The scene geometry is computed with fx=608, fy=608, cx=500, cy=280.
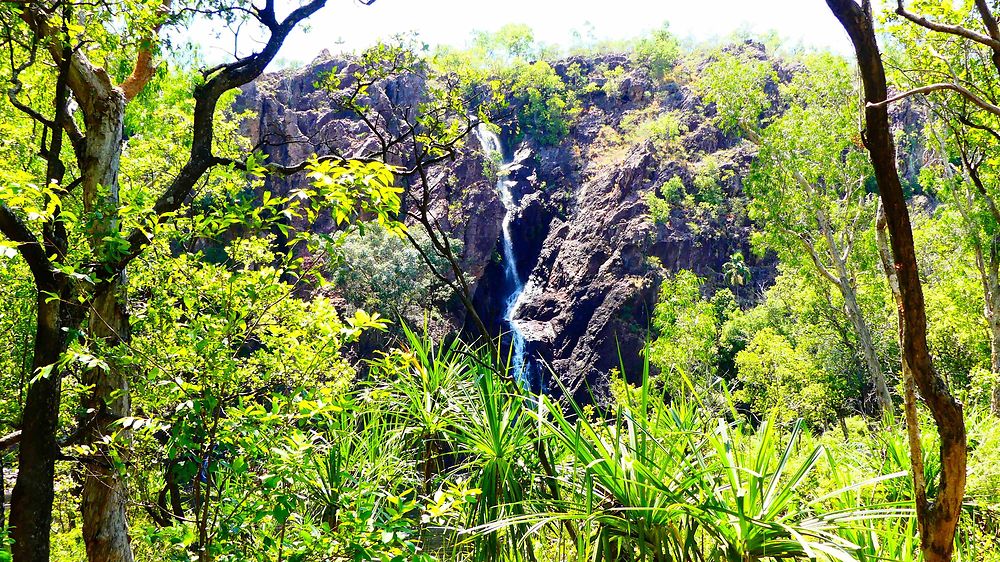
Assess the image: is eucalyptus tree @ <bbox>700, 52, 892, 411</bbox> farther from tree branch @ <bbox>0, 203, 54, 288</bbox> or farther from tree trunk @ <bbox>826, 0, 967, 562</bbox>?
tree branch @ <bbox>0, 203, 54, 288</bbox>

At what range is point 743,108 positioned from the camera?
13211 millimetres

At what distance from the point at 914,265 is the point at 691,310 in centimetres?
1611

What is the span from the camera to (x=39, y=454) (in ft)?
10.5

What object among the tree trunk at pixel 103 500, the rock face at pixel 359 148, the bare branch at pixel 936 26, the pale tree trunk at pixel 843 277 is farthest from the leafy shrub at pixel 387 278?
the bare branch at pixel 936 26

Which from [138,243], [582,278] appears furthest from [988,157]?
[582,278]

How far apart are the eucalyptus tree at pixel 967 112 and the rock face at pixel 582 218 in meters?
18.0

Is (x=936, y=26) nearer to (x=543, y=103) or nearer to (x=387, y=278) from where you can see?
(x=387, y=278)

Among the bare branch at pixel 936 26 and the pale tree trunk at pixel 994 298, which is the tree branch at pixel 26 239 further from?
the pale tree trunk at pixel 994 298

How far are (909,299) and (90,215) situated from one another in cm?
330

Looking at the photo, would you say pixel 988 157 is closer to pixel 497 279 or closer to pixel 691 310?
pixel 691 310

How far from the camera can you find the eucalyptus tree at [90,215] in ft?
9.37

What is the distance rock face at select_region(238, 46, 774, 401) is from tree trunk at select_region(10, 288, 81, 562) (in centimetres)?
2616

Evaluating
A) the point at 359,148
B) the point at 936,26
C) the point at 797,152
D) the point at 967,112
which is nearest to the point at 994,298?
the point at 797,152

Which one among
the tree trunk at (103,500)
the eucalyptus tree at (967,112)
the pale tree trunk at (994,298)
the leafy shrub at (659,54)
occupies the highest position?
the leafy shrub at (659,54)
